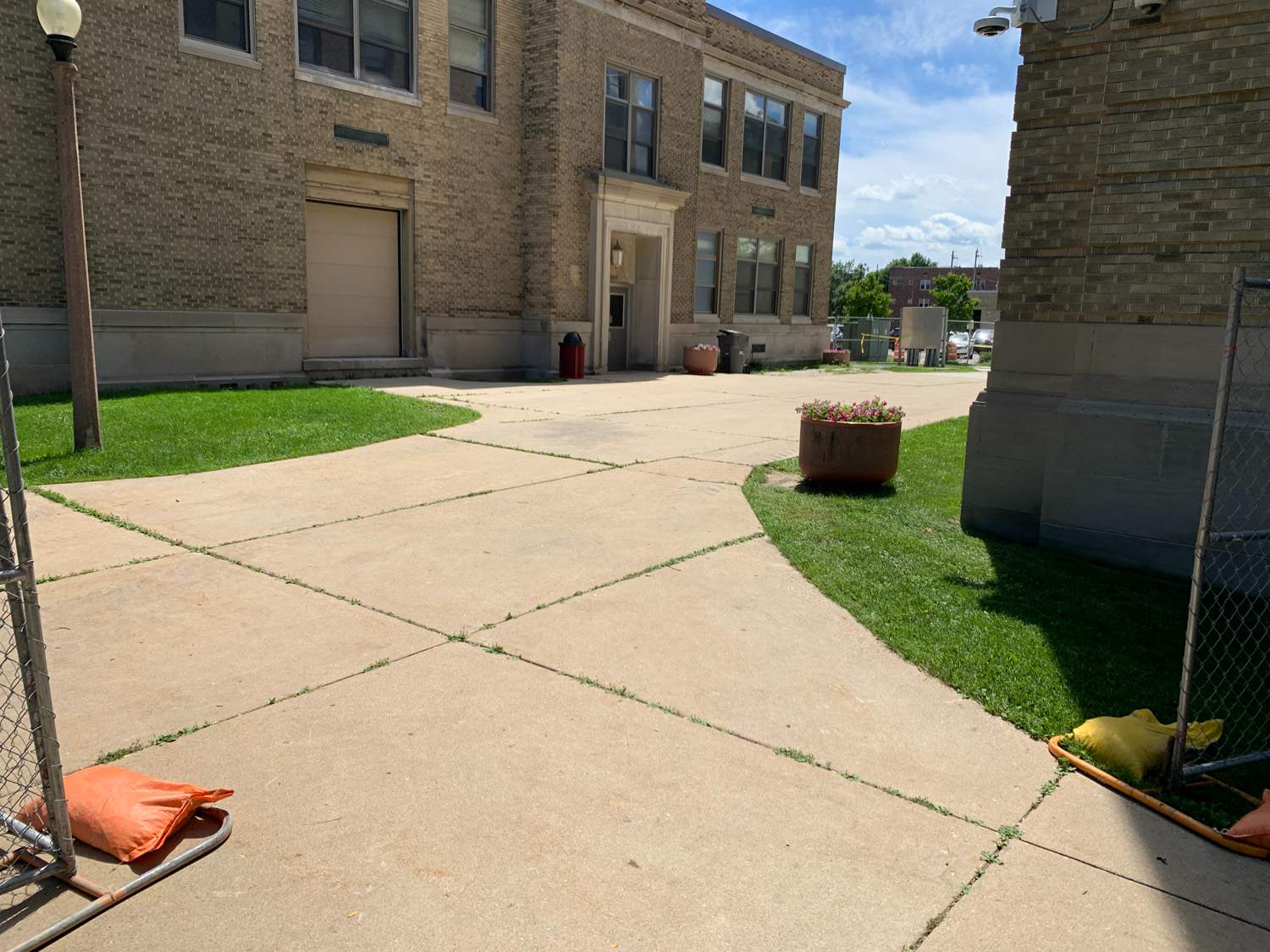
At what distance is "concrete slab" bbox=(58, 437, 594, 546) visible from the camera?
7395mm

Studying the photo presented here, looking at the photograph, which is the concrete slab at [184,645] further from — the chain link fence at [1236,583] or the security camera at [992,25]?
the security camera at [992,25]

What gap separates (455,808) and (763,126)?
26779 millimetres

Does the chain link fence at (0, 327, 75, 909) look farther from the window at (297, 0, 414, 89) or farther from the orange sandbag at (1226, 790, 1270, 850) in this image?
the window at (297, 0, 414, 89)

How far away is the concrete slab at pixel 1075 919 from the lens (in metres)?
2.76

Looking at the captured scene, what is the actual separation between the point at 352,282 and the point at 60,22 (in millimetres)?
9988

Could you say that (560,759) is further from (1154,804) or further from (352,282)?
(352,282)

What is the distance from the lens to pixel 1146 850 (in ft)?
10.8

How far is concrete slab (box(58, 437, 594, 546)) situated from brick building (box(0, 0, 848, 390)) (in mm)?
6962

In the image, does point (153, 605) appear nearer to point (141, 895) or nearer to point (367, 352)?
point (141, 895)

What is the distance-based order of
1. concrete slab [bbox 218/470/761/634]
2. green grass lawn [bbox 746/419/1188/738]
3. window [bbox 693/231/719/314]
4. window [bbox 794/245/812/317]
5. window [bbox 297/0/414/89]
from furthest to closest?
window [bbox 794/245/812/317]
window [bbox 693/231/719/314]
window [bbox 297/0/414/89]
concrete slab [bbox 218/470/761/634]
green grass lawn [bbox 746/419/1188/738]

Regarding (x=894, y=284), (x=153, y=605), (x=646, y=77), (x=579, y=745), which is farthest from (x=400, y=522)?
(x=894, y=284)

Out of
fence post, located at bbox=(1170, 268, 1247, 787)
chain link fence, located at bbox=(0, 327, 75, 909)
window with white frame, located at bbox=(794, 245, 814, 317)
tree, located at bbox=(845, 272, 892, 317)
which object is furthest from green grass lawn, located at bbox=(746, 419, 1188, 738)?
tree, located at bbox=(845, 272, 892, 317)

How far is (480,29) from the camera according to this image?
1972 cm

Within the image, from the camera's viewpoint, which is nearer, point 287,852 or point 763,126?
point 287,852
